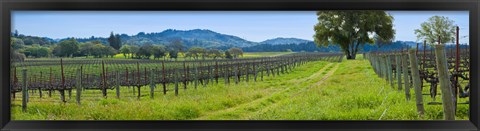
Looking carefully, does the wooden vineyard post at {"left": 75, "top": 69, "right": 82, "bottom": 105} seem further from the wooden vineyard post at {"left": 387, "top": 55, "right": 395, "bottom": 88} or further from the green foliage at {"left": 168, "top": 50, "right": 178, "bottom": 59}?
the wooden vineyard post at {"left": 387, "top": 55, "right": 395, "bottom": 88}

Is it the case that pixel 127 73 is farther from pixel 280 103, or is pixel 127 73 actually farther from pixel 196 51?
pixel 280 103

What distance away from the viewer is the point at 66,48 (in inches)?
159

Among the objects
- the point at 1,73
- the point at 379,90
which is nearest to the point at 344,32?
the point at 379,90

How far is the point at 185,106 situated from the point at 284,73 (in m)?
2.00

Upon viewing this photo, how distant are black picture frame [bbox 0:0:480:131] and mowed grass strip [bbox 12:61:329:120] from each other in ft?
1.04

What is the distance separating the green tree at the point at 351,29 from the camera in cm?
405

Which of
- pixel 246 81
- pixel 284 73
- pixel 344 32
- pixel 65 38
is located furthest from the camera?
pixel 246 81

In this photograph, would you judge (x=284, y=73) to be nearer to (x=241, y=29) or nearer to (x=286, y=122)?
(x=241, y=29)

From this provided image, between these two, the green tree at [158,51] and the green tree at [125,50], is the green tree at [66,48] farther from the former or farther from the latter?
the green tree at [158,51]

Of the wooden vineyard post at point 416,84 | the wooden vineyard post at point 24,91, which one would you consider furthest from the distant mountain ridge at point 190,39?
the wooden vineyard post at point 416,84

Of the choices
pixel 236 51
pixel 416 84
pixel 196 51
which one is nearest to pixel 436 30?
pixel 416 84

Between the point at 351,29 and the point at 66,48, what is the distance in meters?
2.57

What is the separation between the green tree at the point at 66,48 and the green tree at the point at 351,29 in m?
2.12

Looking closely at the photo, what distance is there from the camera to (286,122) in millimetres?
2879
